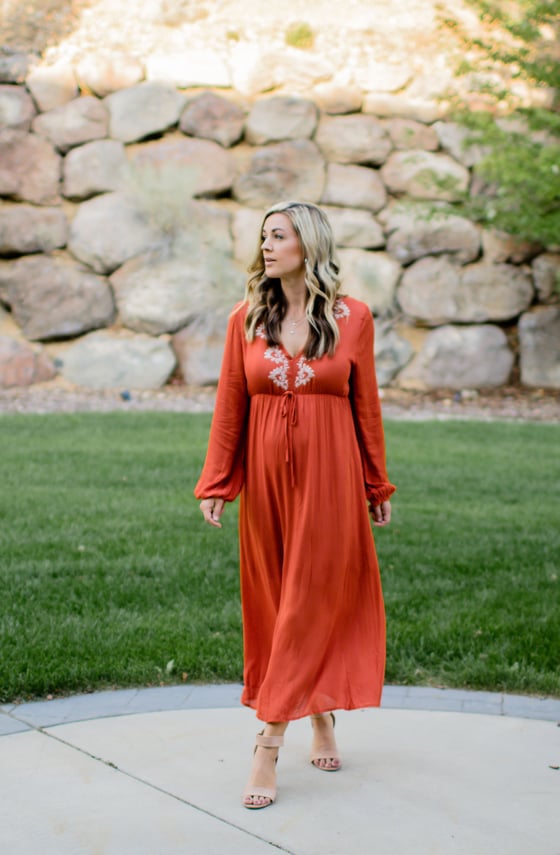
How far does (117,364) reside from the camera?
582 inches

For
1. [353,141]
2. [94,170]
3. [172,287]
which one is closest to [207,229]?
[172,287]

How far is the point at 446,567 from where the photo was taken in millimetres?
6129

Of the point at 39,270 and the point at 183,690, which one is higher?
the point at 39,270

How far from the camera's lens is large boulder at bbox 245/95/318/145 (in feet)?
52.0

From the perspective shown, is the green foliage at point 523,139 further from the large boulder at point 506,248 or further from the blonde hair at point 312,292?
the blonde hair at point 312,292

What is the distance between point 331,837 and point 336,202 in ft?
45.0

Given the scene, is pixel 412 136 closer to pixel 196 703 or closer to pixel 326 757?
pixel 196 703

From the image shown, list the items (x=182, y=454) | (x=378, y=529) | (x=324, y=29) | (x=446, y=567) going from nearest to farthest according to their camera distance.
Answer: (x=446, y=567) → (x=378, y=529) → (x=182, y=454) → (x=324, y=29)

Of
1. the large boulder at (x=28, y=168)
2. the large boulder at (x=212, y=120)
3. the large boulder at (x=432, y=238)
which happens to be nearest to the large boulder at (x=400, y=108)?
the large boulder at (x=432, y=238)

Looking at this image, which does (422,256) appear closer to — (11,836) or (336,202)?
(336,202)

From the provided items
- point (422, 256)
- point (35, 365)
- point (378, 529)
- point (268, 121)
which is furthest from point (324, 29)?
point (378, 529)

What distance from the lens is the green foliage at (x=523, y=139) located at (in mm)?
13531

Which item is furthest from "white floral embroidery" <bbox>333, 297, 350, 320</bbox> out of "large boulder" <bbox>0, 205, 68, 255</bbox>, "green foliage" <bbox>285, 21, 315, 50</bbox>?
"green foliage" <bbox>285, 21, 315, 50</bbox>

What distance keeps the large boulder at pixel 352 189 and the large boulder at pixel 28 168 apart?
3885mm
